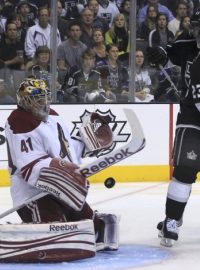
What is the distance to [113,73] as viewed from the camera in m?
7.04

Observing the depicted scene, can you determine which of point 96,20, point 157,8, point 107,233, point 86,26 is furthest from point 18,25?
point 107,233

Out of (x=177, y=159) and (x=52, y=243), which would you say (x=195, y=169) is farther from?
(x=52, y=243)

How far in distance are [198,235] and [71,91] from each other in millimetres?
2869

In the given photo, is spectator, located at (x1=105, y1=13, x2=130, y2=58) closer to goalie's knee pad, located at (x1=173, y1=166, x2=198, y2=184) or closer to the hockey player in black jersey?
the hockey player in black jersey

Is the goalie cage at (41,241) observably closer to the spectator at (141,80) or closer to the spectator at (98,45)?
the spectator at (141,80)

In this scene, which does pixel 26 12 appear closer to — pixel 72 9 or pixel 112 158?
pixel 72 9

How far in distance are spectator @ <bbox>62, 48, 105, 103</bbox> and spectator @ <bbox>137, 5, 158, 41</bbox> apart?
49cm

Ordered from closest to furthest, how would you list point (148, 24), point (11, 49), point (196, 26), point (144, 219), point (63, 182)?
1. point (63, 182)
2. point (196, 26)
3. point (144, 219)
4. point (11, 49)
5. point (148, 24)

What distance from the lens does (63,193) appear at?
336 centimetres

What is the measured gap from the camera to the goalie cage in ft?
→ 11.0

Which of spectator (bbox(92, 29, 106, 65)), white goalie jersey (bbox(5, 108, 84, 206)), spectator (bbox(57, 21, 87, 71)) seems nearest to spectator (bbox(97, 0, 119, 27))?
spectator (bbox(92, 29, 106, 65))

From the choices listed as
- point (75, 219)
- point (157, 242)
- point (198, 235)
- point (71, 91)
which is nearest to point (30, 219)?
point (75, 219)

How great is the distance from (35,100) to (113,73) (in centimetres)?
357

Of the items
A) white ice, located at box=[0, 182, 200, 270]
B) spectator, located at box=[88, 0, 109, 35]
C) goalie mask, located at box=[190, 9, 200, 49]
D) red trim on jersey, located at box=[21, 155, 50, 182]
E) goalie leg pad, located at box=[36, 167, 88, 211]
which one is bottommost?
white ice, located at box=[0, 182, 200, 270]
